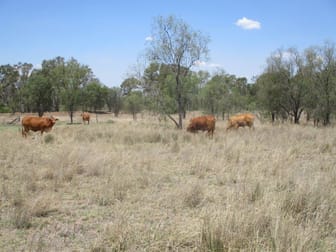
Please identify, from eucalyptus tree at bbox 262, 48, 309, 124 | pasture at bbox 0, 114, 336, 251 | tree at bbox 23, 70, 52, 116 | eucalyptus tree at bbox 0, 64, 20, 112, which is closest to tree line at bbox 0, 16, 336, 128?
eucalyptus tree at bbox 262, 48, 309, 124

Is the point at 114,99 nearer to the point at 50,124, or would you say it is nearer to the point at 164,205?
the point at 50,124

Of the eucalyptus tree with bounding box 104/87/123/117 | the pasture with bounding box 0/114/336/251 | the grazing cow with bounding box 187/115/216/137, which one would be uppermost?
the eucalyptus tree with bounding box 104/87/123/117

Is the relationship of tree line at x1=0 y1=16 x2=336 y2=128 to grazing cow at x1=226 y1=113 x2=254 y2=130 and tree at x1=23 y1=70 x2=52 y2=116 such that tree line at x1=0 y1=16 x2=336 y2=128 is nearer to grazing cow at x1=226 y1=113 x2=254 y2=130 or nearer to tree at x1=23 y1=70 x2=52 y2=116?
grazing cow at x1=226 y1=113 x2=254 y2=130

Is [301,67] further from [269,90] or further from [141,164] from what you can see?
[141,164]

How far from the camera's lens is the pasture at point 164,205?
11.2 feet

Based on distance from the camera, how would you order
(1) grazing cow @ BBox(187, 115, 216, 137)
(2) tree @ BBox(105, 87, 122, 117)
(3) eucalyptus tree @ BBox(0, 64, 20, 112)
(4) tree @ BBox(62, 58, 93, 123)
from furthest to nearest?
(3) eucalyptus tree @ BBox(0, 64, 20, 112)
(2) tree @ BBox(105, 87, 122, 117)
(4) tree @ BBox(62, 58, 93, 123)
(1) grazing cow @ BBox(187, 115, 216, 137)

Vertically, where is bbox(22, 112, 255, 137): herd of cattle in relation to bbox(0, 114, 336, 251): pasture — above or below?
above

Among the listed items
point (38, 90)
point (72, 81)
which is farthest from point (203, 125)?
point (38, 90)

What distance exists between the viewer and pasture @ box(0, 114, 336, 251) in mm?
3404

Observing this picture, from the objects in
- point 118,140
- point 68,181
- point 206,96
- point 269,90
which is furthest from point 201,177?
point 206,96

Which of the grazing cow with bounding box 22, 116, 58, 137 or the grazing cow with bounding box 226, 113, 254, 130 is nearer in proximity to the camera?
the grazing cow with bounding box 22, 116, 58, 137

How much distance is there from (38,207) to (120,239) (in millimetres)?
1741

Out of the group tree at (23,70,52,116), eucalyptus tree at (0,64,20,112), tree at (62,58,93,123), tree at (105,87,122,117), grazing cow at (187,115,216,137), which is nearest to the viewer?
grazing cow at (187,115,216,137)

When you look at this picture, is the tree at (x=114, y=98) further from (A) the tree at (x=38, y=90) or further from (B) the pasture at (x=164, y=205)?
(B) the pasture at (x=164, y=205)
